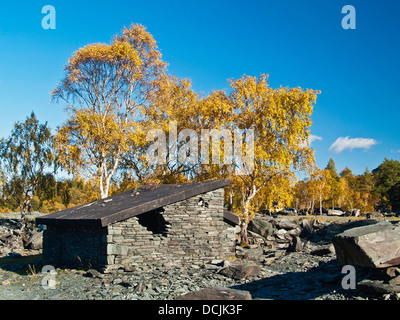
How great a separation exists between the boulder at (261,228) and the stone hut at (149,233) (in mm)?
8711

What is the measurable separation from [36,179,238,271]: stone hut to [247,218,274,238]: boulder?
871 centimetres

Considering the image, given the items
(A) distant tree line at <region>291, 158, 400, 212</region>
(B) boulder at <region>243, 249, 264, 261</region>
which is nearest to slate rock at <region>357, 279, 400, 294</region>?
(B) boulder at <region>243, 249, 264, 261</region>

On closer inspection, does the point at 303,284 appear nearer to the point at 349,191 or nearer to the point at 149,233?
the point at 149,233

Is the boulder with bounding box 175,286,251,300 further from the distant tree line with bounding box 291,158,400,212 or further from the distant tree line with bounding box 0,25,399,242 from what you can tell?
the distant tree line with bounding box 291,158,400,212

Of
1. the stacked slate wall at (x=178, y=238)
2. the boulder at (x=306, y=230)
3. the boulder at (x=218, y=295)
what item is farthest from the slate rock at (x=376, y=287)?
the boulder at (x=306, y=230)

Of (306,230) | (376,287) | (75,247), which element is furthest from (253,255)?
(306,230)

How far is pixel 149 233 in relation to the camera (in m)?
13.7

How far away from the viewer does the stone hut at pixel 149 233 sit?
12891 mm

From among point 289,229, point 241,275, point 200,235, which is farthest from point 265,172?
point 241,275

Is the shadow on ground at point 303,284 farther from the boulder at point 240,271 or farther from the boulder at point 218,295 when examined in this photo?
the boulder at point 218,295

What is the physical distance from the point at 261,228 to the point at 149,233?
513 inches

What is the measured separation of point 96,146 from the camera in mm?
25500
